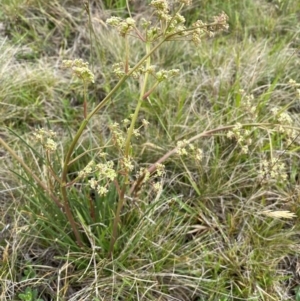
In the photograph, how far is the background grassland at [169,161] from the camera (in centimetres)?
176

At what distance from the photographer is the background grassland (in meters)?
1.76

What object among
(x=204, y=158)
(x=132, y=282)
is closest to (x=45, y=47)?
(x=204, y=158)

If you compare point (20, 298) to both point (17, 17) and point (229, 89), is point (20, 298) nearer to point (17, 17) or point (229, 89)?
point (229, 89)

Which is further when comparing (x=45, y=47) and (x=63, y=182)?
(x=45, y=47)

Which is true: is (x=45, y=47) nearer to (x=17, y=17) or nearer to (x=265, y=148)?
(x=17, y=17)

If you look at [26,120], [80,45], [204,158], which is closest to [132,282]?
[204,158]

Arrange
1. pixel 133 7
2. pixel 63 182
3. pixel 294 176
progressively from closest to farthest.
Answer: pixel 63 182 < pixel 294 176 < pixel 133 7

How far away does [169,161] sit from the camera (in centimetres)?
212

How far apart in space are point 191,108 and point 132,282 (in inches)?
34.2

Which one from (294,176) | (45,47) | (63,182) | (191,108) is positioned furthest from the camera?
(45,47)

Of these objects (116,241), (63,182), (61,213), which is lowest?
(116,241)

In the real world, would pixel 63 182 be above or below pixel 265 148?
above

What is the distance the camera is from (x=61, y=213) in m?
1.72

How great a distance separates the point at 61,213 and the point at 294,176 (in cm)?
98
